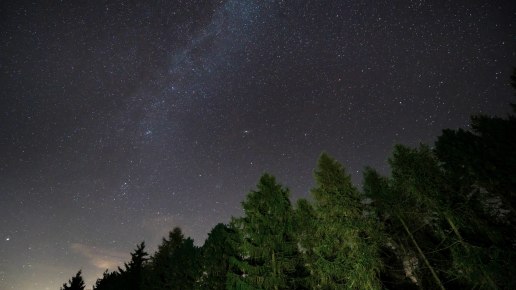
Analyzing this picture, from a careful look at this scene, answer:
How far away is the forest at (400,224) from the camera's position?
43.1 feet

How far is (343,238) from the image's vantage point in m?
14.2

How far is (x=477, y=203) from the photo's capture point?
14.4 m

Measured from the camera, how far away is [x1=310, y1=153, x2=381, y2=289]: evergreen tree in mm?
12984

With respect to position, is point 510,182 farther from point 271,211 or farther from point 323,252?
point 271,211

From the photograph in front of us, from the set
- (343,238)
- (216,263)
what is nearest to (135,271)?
(216,263)

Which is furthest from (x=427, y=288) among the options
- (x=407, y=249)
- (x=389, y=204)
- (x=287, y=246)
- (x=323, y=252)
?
(x=287, y=246)

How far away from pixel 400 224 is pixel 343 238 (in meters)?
4.38

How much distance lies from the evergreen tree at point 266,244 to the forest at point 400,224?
0.06 meters

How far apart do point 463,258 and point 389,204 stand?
12.9 ft

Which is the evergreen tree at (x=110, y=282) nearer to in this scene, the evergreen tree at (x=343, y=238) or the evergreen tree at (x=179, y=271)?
the evergreen tree at (x=179, y=271)

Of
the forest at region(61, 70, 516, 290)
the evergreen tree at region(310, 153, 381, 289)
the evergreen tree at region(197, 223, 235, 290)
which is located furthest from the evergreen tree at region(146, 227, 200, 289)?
the evergreen tree at region(310, 153, 381, 289)

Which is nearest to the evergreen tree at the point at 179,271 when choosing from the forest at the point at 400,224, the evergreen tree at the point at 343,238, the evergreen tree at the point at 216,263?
the evergreen tree at the point at 216,263

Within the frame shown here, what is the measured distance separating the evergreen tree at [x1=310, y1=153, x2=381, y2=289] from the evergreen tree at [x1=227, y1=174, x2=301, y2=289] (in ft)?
5.90

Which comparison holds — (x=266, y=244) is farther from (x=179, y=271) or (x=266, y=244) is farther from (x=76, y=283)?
(x=76, y=283)
